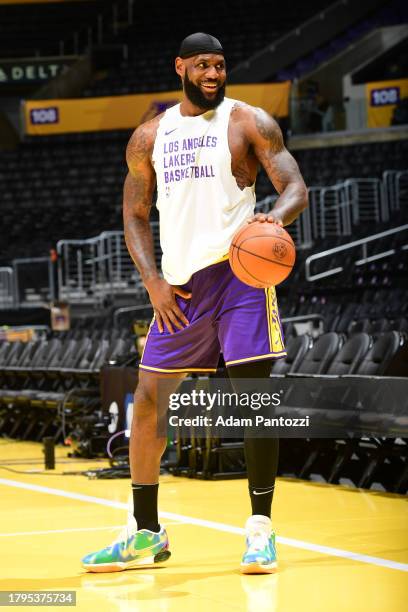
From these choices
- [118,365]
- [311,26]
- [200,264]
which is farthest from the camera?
[311,26]

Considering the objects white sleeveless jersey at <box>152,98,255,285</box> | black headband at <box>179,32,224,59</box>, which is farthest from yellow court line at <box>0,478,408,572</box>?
black headband at <box>179,32,224,59</box>

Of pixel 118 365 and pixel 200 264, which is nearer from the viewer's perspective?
pixel 200 264

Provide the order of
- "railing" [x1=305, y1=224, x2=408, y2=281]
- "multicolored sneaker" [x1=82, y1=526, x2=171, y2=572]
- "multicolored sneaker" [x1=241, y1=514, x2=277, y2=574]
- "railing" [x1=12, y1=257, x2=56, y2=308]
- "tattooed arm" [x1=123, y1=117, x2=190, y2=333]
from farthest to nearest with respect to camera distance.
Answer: "railing" [x1=12, y1=257, x2=56, y2=308] → "railing" [x1=305, y1=224, x2=408, y2=281] → "tattooed arm" [x1=123, y1=117, x2=190, y2=333] → "multicolored sneaker" [x1=82, y1=526, x2=171, y2=572] → "multicolored sneaker" [x1=241, y1=514, x2=277, y2=574]

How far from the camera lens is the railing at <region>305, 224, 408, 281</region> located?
51.6ft

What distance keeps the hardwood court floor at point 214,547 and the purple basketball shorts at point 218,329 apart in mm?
729

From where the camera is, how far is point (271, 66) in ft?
82.6

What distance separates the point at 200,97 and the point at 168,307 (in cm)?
74

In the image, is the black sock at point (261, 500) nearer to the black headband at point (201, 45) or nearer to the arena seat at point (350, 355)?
the black headband at point (201, 45)

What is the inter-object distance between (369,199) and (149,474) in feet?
51.9

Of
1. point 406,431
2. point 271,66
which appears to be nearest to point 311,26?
point 271,66

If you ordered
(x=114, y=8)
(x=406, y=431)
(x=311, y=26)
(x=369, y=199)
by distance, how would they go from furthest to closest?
(x=114, y=8)
(x=311, y=26)
(x=369, y=199)
(x=406, y=431)

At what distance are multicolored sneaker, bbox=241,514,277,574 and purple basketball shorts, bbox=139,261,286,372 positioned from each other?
1.79 ft

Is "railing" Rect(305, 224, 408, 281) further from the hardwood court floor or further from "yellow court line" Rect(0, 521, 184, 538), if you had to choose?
"yellow court line" Rect(0, 521, 184, 538)

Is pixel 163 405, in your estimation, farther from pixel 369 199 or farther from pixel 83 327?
pixel 369 199
